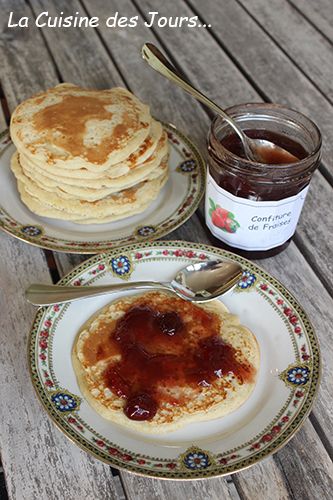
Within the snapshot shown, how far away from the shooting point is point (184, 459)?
929mm

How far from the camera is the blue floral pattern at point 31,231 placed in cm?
133

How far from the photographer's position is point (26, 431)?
1.02m

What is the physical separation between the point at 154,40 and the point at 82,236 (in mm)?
960

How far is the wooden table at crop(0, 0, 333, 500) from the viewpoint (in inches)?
38.1

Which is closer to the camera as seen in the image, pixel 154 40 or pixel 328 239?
pixel 328 239

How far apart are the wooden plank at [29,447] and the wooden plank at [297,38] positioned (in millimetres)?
1189

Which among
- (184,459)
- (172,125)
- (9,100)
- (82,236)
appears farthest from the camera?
(9,100)

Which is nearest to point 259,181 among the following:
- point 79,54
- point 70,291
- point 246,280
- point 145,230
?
point 246,280

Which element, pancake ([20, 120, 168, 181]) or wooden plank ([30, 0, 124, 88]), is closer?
pancake ([20, 120, 168, 181])

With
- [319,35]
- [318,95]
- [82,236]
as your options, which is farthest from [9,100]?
[319,35]

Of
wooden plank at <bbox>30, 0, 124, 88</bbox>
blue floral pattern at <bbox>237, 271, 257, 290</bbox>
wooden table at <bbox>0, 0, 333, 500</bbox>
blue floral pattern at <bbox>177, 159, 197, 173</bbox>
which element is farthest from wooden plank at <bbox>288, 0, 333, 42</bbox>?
blue floral pattern at <bbox>237, 271, 257, 290</bbox>

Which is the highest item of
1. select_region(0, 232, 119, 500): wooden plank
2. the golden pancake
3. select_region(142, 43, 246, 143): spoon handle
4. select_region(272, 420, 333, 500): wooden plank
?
select_region(142, 43, 246, 143): spoon handle

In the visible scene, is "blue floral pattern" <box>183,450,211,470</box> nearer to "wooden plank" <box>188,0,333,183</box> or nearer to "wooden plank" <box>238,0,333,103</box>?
"wooden plank" <box>188,0,333,183</box>

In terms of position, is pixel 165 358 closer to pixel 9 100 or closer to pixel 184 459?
pixel 184 459
